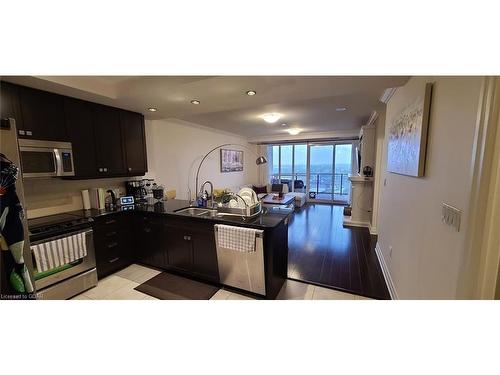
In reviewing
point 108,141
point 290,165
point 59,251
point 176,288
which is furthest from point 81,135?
point 290,165

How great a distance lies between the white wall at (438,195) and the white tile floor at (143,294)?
70 cm

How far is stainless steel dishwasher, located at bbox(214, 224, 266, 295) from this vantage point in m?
1.92

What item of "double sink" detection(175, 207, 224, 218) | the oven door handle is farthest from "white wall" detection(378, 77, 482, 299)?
the oven door handle

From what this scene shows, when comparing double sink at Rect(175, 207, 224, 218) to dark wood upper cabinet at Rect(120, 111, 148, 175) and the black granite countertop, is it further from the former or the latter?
dark wood upper cabinet at Rect(120, 111, 148, 175)

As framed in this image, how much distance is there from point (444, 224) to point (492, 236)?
356 mm

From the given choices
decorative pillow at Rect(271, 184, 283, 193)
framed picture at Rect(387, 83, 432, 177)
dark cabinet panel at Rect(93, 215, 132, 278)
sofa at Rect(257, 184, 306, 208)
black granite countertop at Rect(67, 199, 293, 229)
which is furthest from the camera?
decorative pillow at Rect(271, 184, 283, 193)

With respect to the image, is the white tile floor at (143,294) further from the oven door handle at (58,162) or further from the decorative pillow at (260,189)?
the decorative pillow at (260,189)

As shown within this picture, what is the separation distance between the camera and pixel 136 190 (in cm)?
306

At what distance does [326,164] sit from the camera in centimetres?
702

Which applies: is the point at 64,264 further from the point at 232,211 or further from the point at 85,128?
the point at 232,211

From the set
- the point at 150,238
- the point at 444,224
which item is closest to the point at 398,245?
the point at 444,224

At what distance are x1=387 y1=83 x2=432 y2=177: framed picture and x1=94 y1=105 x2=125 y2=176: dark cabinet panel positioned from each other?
3349 mm

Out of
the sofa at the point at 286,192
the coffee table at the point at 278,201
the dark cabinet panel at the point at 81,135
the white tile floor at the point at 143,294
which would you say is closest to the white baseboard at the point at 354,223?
the coffee table at the point at 278,201

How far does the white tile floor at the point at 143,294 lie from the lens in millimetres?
2072
